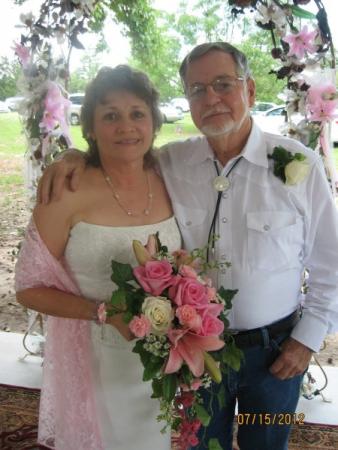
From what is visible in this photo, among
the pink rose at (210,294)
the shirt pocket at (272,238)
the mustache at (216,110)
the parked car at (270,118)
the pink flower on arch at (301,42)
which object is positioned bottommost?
the pink rose at (210,294)

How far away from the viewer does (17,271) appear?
1.42 metres

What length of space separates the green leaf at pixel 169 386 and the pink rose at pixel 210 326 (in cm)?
16

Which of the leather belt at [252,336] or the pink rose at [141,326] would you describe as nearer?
the pink rose at [141,326]

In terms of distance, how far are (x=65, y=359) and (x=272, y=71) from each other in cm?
148

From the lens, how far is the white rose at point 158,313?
3.51 feet

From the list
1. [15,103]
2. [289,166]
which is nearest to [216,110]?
[289,166]

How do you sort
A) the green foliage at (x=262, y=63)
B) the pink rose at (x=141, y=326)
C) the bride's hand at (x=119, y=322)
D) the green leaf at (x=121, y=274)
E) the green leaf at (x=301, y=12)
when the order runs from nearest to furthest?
the pink rose at (x=141, y=326) → the green leaf at (x=121, y=274) → the bride's hand at (x=119, y=322) → the green leaf at (x=301, y=12) → the green foliage at (x=262, y=63)

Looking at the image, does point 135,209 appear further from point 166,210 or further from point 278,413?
point 278,413

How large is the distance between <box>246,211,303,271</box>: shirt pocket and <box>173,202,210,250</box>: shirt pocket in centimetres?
15

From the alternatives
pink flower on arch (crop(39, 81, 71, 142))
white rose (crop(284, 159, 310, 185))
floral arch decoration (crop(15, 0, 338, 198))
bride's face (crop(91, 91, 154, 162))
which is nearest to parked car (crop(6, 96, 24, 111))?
floral arch decoration (crop(15, 0, 338, 198))

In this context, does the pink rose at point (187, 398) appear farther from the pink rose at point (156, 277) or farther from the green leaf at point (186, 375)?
the pink rose at point (156, 277)

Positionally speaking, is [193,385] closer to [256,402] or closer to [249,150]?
[256,402]

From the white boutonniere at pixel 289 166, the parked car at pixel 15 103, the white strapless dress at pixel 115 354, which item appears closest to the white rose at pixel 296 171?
the white boutonniere at pixel 289 166

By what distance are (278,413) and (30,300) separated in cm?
93
